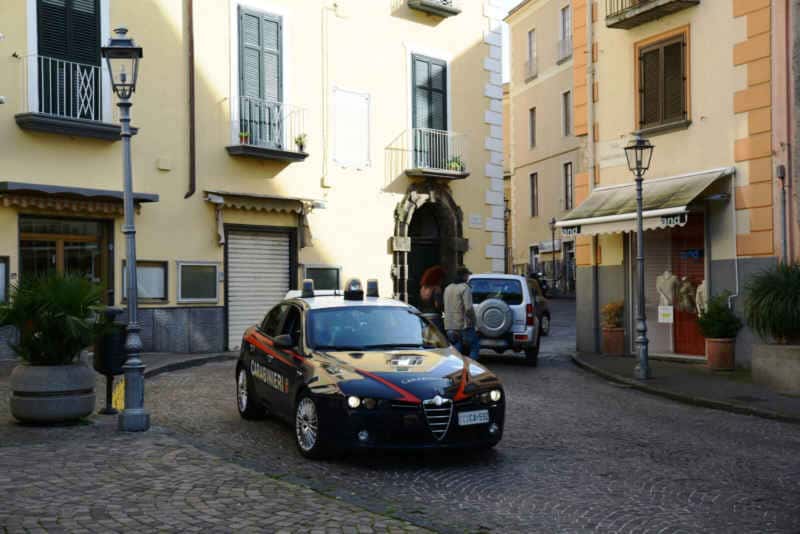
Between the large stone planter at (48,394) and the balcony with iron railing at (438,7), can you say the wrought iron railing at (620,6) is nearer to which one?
the balcony with iron railing at (438,7)

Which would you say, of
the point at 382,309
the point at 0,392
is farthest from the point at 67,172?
the point at 382,309

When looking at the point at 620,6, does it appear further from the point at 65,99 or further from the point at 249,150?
the point at 65,99

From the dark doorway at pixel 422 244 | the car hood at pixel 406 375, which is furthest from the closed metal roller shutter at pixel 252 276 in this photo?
the car hood at pixel 406 375

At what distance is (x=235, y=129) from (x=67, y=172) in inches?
161

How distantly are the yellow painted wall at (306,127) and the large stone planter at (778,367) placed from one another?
1062 cm

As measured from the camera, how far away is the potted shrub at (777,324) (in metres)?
13.9

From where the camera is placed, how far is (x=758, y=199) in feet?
54.6

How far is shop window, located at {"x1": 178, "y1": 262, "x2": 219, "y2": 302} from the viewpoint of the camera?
19078 mm

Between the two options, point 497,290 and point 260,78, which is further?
point 260,78

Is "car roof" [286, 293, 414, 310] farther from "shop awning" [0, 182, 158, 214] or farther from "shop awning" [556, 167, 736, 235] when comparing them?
"shop awning" [556, 167, 736, 235]

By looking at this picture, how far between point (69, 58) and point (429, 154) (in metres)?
9.85

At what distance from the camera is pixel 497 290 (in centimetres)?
1856

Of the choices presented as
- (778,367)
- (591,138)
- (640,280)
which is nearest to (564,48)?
(591,138)

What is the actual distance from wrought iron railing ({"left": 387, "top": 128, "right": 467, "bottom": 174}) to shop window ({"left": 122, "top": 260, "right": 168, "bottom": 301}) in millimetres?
7041
